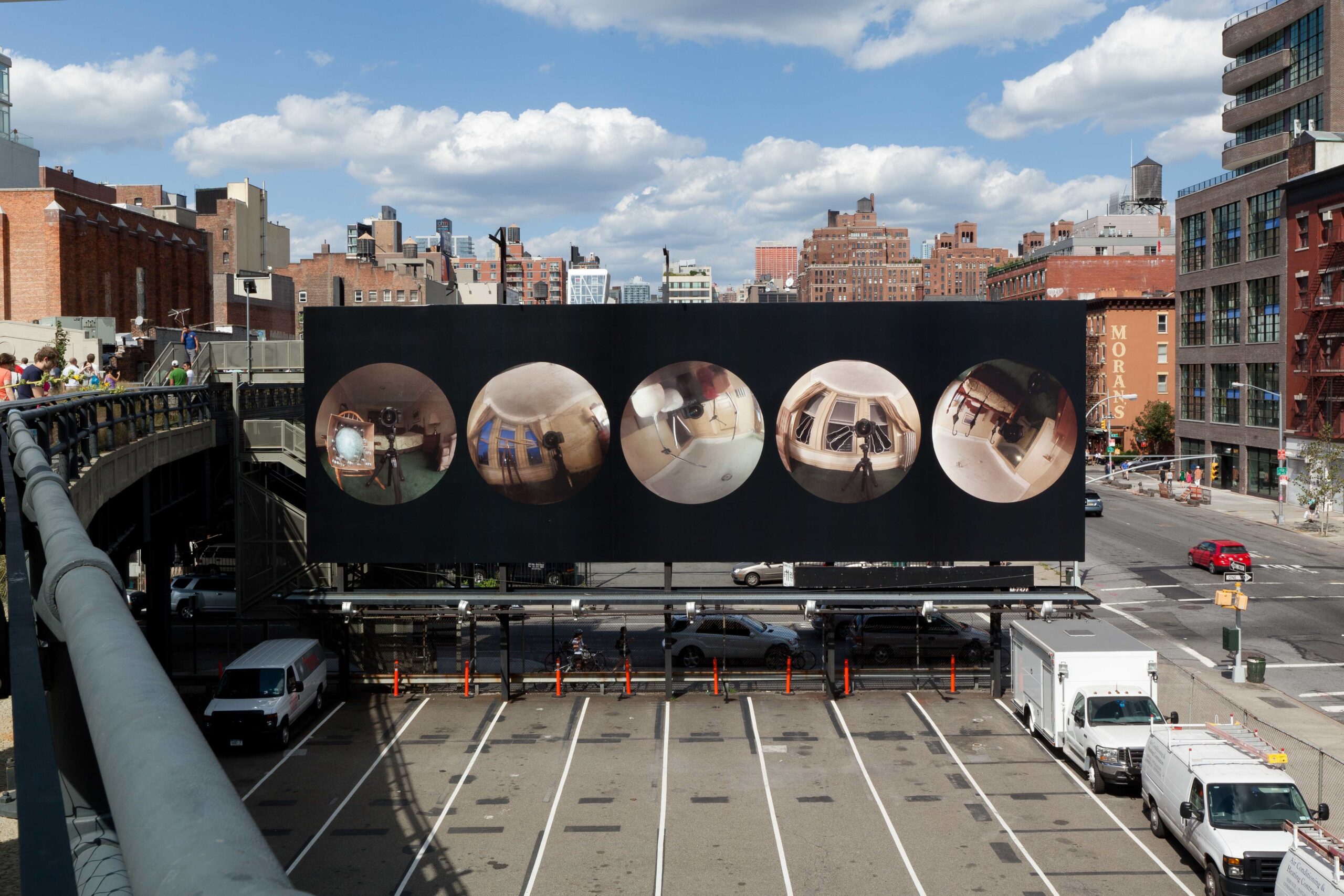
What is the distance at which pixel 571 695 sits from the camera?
32562mm

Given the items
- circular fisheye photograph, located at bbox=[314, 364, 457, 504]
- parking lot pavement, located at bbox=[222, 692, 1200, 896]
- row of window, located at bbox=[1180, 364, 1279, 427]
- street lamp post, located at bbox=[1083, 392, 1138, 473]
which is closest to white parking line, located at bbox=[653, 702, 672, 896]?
parking lot pavement, located at bbox=[222, 692, 1200, 896]

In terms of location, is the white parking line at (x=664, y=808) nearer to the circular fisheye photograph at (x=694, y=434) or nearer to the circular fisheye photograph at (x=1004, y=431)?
the circular fisheye photograph at (x=694, y=434)

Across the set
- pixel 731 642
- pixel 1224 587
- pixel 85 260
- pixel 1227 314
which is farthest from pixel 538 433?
pixel 1227 314

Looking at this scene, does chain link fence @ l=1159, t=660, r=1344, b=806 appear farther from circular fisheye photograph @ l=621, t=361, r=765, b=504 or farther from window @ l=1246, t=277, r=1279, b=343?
window @ l=1246, t=277, r=1279, b=343

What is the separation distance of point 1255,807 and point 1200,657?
19.5 metres

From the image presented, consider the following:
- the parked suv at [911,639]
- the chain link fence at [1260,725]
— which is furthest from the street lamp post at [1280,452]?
the parked suv at [911,639]

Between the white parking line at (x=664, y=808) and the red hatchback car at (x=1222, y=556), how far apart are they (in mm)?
29790

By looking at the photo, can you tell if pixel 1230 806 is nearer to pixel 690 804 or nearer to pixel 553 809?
pixel 690 804

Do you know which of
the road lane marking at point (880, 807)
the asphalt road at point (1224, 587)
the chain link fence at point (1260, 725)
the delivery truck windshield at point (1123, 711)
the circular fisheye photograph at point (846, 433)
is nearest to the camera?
the road lane marking at point (880, 807)

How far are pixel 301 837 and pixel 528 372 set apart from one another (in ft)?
46.0

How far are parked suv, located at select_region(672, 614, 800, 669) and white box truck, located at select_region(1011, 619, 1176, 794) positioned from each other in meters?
9.60

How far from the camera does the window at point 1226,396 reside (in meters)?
77.0

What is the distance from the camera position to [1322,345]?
66.2m

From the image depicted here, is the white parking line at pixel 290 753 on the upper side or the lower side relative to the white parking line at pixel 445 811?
lower
